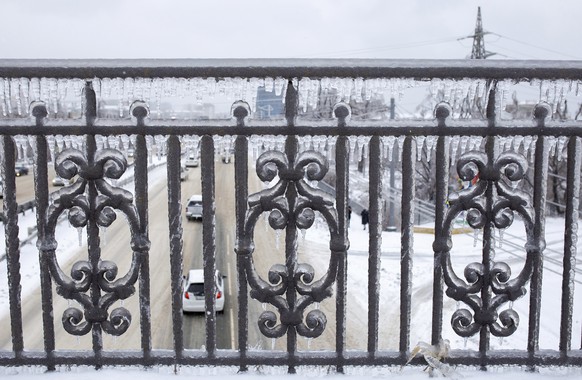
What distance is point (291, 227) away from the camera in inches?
86.0

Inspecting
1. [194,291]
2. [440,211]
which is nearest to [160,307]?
[194,291]

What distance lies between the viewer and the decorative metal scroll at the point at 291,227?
215 cm

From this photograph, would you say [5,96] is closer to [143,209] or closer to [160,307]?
[143,209]

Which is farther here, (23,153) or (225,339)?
(225,339)

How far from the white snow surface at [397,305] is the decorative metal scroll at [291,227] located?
18 centimetres

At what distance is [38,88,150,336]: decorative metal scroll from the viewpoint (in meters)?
2.14

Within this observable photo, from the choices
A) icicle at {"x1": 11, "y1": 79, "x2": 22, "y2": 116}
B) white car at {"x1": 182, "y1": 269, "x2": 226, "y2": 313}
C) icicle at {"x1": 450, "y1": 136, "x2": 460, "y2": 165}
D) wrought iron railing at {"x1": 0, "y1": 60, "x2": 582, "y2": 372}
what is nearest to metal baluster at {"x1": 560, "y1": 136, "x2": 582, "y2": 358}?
wrought iron railing at {"x1": 0, "y1": 60, "x2": 582, "y2": 372}

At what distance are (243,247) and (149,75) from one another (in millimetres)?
817

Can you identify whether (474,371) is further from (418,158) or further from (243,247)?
(243,247)

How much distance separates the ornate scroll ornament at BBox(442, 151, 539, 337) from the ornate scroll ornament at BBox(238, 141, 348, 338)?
0.53 m

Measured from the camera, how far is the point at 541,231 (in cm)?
225

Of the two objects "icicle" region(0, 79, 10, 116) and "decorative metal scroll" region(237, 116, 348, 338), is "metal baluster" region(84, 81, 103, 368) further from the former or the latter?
"decorative metal scroll" region(237, 116, 348, 338)

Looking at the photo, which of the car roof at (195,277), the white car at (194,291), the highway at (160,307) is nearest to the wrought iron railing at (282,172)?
the highway at (160,307)

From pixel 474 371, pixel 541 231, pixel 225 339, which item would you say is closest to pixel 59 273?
pixel 474 371
